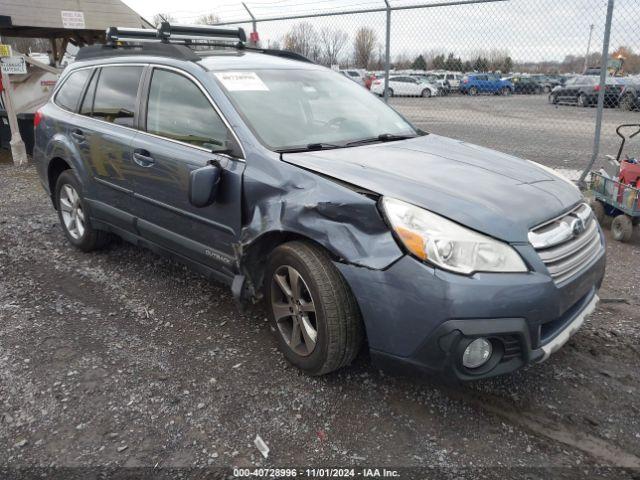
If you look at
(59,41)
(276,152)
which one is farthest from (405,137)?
(59,41)

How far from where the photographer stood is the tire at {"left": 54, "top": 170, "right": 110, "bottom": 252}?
476 centimetres

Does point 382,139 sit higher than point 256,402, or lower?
higher

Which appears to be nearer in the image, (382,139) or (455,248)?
(455,248)

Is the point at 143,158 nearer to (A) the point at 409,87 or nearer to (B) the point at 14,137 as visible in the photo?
(B) the point at 14,137

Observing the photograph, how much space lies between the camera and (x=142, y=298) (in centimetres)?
413

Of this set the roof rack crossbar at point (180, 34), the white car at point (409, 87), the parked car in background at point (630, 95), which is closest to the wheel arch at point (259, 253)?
the roof rack crossbar at point (180, 34)

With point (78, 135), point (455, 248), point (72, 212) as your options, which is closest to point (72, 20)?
point (72, 212)

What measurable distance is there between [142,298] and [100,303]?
30cm

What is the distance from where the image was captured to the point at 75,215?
4.99m

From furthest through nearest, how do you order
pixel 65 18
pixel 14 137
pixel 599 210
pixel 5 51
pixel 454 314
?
pixel 65 18 → pixel 14 137 → pixel 5 51 → pixel 599 210 → pixel 454 314

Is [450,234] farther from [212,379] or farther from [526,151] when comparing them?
[526,151]

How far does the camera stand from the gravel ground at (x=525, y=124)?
1102 cm

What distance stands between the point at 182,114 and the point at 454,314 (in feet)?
7.50

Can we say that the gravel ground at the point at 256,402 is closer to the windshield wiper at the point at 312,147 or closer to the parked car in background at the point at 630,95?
the windshield wiper at the point at 312,147
